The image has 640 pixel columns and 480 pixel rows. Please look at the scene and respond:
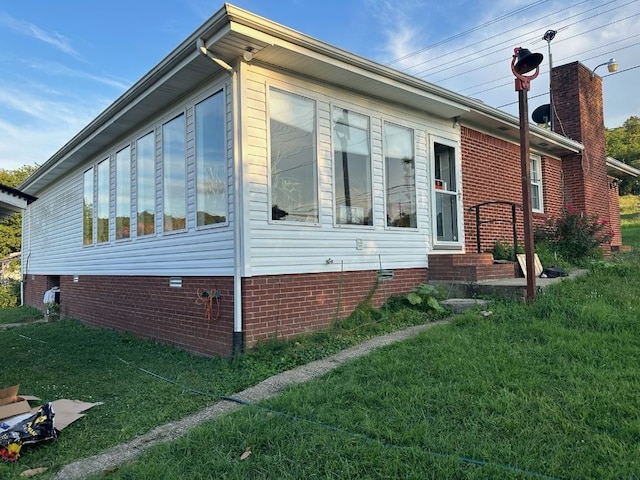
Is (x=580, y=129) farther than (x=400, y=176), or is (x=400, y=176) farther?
(x=580, y=129)

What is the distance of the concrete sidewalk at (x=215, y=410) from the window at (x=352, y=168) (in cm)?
188

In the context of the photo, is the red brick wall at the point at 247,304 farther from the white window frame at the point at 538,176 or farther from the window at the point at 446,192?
the white window frame at the point at 538,176

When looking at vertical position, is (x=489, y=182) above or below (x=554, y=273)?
above

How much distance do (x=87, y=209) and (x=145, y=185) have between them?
3543 millimetres

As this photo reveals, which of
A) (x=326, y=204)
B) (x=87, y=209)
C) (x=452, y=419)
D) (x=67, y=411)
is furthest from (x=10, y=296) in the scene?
(x=452, y=419)

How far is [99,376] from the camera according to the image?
5.55 m

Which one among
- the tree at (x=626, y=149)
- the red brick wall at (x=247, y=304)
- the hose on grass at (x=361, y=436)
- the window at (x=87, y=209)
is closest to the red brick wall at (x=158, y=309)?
the red brick wall at (x=247, y=304)

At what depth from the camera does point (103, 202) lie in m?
9.49

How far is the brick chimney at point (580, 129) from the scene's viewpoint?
38.0ft

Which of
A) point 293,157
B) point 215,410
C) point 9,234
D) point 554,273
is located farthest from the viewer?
point 9,234

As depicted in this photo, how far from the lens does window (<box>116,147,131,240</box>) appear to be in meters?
8.32

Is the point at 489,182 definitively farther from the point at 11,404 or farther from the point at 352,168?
the point at 11,404

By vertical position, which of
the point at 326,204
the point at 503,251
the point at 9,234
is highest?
the point at 9,234

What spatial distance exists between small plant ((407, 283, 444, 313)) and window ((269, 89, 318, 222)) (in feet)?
6.59
